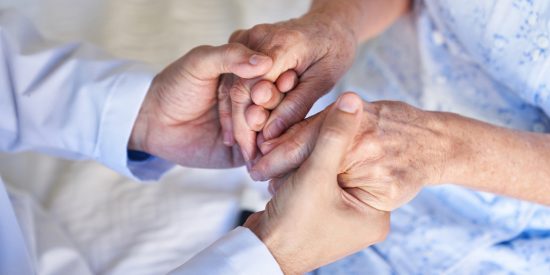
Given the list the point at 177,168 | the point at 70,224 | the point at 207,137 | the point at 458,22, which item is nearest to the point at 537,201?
the point at 458,22

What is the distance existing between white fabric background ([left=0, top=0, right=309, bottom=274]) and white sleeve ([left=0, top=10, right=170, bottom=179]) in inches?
3.5

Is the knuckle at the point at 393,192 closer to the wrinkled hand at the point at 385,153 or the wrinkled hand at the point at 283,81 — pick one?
the wrinkled hand at the point at 385,153

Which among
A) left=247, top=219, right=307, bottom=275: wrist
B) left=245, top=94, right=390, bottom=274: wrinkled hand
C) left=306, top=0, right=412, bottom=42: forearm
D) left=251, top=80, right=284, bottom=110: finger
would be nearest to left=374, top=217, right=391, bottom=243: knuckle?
left=245, top=94, right=390, bottom=274: wrinkled hand

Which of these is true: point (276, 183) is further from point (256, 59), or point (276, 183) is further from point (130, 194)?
point (130, 194)

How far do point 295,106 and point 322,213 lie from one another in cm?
17

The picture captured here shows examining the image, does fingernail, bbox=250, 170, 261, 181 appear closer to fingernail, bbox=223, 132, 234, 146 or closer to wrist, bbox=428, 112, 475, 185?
fingernail, bbox=223, 132, 234, 146

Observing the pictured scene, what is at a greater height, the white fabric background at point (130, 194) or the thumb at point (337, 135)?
the thumb at point (337, 135)

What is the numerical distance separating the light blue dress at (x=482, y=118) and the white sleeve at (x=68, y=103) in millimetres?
382

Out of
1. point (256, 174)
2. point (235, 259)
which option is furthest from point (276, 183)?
point (235, 259)

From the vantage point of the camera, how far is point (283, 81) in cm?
83

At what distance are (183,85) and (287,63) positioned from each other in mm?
155

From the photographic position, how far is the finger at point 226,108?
0.88 metres

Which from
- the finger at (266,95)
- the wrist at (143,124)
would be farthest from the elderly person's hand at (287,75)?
the wrist at (143,124)

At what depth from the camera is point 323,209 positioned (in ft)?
2.32
